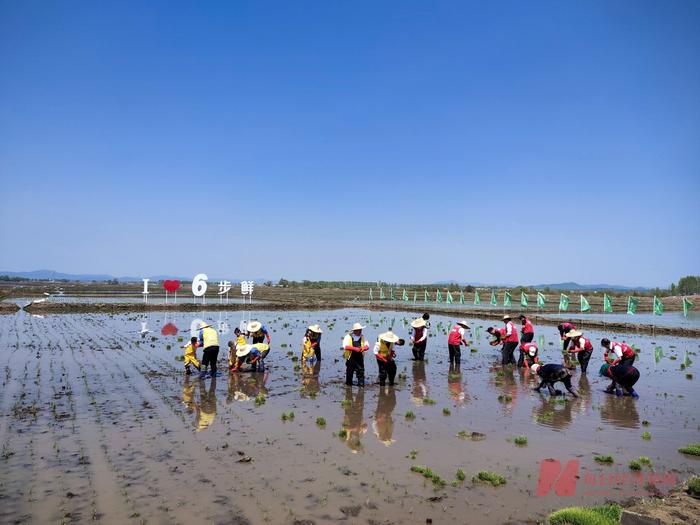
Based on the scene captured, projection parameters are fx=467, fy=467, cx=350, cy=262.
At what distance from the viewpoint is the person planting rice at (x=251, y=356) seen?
1502cm

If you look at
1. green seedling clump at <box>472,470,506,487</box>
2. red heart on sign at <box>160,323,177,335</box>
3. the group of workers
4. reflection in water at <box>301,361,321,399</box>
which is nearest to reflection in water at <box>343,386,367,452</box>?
reflection in water at <box>301,361,321,399</box>

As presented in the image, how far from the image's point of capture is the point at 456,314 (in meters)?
43.5

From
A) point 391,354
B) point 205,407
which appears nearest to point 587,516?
point 391,354

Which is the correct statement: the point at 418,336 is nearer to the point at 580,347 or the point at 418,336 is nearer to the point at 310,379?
the point at 310,379

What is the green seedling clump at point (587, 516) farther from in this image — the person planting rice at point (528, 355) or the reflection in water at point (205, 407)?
the person planting rice at point (528, 355)

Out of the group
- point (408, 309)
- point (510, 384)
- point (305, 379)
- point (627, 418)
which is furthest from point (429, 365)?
A: point (408, 309)

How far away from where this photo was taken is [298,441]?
345 inches

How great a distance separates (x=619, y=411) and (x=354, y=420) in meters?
6.61

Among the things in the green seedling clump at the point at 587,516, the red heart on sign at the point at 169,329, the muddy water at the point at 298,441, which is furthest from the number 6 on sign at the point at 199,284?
the green seedling clump at the point at 587,516

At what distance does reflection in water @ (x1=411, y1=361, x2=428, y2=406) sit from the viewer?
40.6 feet

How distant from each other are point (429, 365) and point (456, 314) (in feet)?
87.9

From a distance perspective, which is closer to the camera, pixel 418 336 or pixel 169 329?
pixel 418 336

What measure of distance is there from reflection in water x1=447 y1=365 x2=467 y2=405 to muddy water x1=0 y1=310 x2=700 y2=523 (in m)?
0.11

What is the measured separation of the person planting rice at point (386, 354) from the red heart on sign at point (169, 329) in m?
16.0
